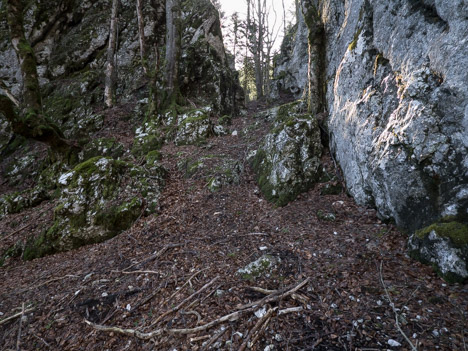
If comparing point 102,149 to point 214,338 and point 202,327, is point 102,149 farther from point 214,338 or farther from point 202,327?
point 214,338

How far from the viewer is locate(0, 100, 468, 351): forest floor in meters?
2.68

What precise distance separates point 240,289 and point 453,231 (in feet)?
10.0

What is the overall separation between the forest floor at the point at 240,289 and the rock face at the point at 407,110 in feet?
2.32

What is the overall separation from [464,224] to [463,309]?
1088 mm

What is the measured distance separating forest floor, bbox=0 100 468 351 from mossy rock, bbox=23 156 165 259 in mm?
382

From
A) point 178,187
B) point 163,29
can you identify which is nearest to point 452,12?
point 178,187

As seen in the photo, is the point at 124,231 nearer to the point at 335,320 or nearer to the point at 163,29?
the point at 335,320

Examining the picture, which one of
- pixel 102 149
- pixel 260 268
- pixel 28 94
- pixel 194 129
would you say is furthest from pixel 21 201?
pixel 260 268

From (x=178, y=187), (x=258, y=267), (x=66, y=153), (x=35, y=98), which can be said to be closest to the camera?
(x=258, y=267)

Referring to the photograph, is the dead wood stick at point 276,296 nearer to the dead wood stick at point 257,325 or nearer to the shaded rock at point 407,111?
the dead wood stick at point 257,325

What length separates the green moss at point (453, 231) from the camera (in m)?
2.95

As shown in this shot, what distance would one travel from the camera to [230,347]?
2.68 meters

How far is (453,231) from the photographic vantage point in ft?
10.1

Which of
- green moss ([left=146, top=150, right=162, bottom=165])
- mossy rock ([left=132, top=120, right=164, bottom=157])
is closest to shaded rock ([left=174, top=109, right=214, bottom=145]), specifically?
mossy rock ([left=132, top=120, right=164, bottom=157])
